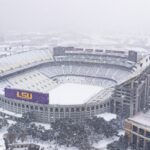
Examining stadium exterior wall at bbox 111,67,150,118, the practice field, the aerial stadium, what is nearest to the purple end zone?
the aerial stadium

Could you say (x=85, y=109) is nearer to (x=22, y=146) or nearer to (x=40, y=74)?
(x=22, y=146)

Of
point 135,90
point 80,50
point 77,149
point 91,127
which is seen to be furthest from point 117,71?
point 77,149

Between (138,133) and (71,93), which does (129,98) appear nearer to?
(138,133)

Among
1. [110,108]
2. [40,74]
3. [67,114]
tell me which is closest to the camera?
[67,114]

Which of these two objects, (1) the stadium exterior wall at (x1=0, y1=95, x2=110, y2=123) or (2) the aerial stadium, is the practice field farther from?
(1) the stadium exterior wall at (x1=0, y1=95, x2=110, y2=123)

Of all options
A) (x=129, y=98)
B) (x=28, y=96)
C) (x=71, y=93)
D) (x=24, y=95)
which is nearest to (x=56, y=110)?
(x=28, y=96)
